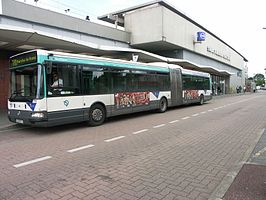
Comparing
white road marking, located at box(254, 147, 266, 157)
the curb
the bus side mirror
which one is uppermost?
the bus side mirror

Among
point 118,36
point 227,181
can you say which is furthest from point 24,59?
point 118,36

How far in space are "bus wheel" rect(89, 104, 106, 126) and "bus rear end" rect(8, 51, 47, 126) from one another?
2.32 metres

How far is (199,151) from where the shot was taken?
7.00 m

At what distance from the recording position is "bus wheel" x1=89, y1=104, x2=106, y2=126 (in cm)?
1141

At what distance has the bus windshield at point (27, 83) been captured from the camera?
373 inches

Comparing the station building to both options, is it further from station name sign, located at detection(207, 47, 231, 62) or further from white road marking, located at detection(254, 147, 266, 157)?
white road marking, located at detection(254, 147, 266, 157)

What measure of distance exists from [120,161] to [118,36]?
23.9 m

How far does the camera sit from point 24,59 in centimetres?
1009

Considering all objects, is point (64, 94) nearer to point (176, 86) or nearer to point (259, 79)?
point (176, 86)

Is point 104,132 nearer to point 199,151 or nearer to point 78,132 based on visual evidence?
point 78,132

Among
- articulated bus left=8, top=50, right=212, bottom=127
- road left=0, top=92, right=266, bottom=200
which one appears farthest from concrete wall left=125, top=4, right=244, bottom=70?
road left=0, top=92, right=266, bottom=200

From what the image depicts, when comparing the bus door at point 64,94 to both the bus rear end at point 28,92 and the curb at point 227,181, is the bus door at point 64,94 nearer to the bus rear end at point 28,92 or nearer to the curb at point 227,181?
the bus rear end at point 28,92

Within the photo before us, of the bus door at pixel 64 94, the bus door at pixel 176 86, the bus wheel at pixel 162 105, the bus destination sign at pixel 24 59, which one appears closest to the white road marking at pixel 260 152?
the bus door at pixel 64 94

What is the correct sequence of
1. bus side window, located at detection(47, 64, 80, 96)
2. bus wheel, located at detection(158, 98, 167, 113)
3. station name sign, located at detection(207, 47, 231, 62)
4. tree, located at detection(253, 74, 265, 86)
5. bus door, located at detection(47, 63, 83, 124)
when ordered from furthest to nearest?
tree, located at detection(253, 74, 265, 86)
station name sign, located at detection(207, 47, 231, 62)
bus wheel, located at detection(158, 98, 167, 113)
bus side window, located at detection(47, 64, 80, 96)
bus door, located at detection(47, 63, 83, 124)
